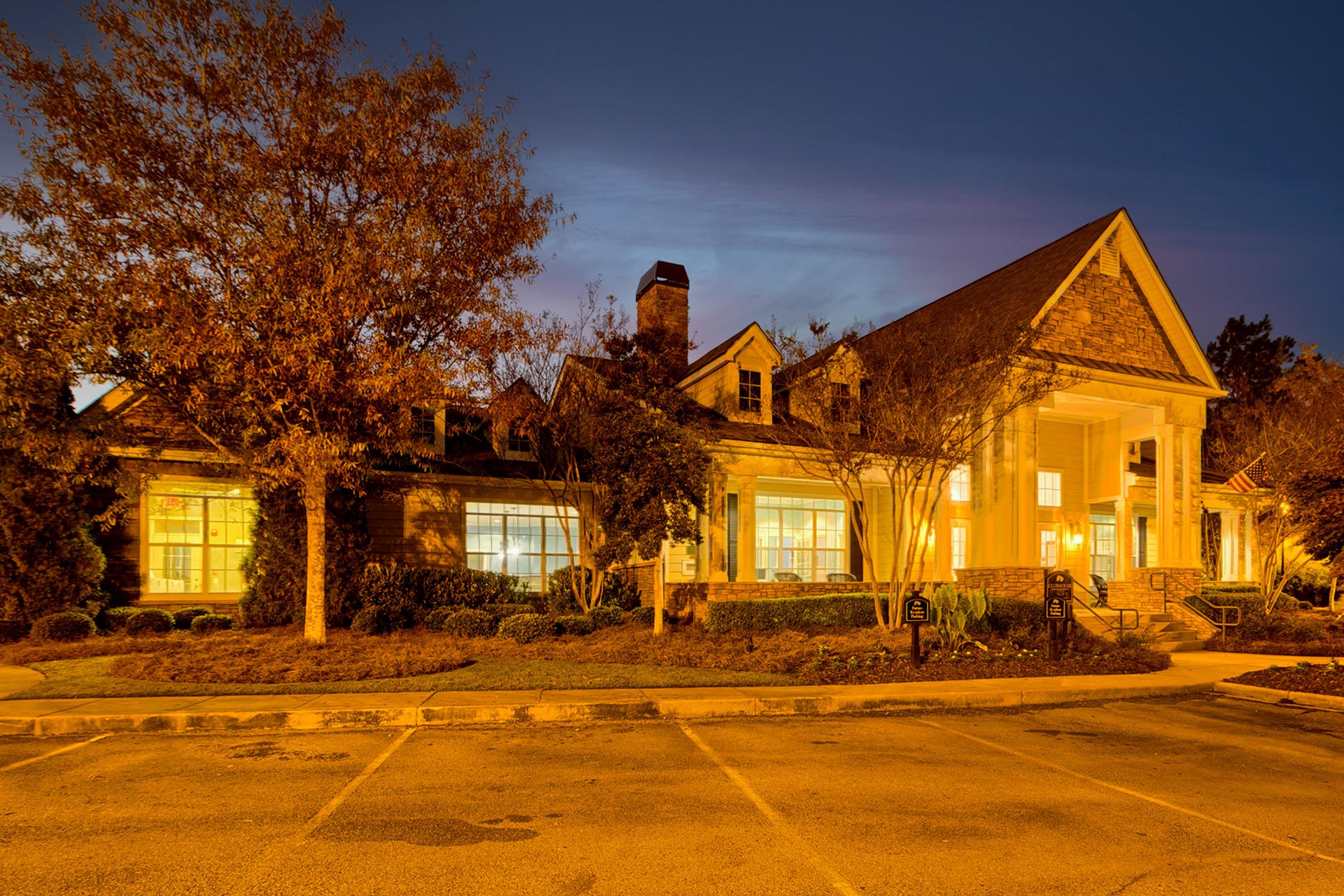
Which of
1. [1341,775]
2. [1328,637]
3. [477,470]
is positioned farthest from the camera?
[477,470]

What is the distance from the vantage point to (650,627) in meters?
16.7

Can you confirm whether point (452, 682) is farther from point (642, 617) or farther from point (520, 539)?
point (520, 539)

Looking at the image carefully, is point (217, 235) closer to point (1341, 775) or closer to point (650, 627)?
point (650, 627)

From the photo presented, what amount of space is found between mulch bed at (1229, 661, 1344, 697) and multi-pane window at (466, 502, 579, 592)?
12.9m

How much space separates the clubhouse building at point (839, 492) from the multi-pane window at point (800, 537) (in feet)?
0.15

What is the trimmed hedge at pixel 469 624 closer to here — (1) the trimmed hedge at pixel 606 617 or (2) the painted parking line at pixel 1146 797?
(1) the trimmed hedge at pixel 606 617

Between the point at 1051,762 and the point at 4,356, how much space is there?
544 inches

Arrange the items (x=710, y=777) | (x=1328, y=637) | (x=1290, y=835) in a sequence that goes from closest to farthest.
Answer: (x=1290, y=835) → (x=710, y=777) → (x=1328, y=637)

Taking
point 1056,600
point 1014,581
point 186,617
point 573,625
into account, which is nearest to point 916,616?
point 1056,600

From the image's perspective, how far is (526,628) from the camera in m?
15.0

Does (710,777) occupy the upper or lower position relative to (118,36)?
lower

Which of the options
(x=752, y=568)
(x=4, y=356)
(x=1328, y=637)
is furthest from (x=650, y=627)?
(x=1328, y=637)

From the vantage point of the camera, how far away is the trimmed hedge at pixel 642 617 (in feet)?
56.0

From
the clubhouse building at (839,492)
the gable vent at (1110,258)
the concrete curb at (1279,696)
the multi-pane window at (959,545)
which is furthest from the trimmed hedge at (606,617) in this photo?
the gable vent at (1110,258)
